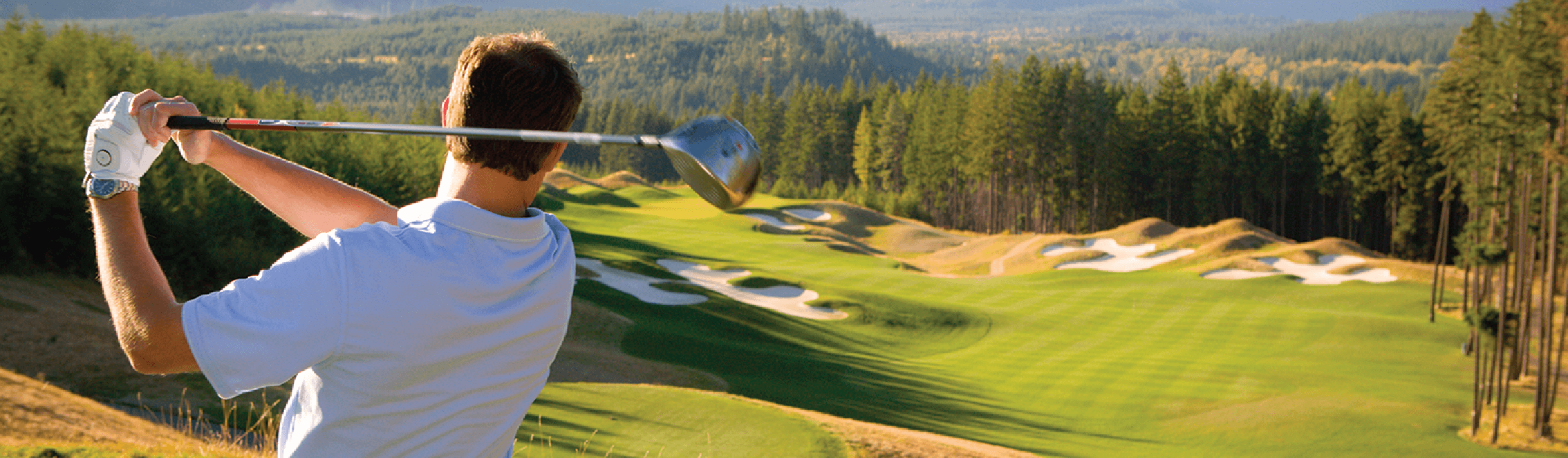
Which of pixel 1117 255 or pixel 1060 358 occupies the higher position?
pixel 1060 358

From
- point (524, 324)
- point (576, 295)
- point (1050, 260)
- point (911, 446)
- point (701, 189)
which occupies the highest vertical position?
point (701, 189)

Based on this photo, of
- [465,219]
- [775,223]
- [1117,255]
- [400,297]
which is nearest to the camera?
[400,297]

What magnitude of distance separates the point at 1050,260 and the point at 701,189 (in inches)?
1526

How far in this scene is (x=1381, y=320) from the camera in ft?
91.2

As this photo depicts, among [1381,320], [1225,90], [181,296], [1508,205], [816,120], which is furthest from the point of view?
[816,120]

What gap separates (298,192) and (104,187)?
77 cm

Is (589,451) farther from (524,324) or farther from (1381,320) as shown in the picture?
(1381,320)

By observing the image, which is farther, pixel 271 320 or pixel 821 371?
pixel 821 371

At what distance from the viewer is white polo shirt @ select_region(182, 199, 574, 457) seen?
1.51m

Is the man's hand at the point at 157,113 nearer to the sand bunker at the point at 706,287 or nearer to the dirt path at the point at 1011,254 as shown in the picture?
the sand bunker at the point at 706,287

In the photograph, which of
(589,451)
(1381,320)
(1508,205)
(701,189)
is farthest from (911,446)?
(1381,320)

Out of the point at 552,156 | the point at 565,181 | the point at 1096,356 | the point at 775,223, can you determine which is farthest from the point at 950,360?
the point at 565,181

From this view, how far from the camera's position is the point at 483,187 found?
186 cm

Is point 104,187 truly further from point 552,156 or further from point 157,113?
point 552,156
